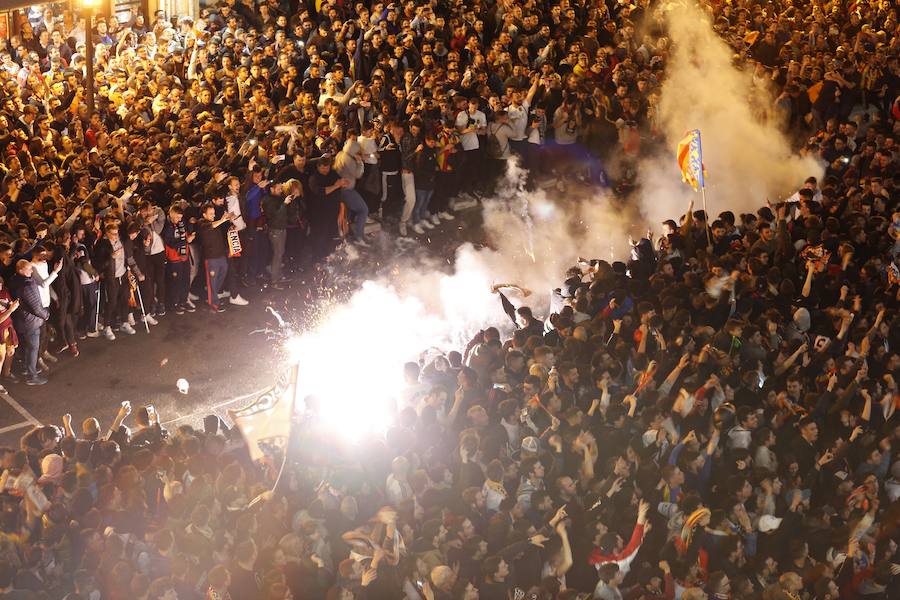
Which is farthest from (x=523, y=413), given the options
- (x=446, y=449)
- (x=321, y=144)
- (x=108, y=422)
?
(x=321, y=144)

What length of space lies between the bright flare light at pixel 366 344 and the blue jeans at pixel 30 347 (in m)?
2.81

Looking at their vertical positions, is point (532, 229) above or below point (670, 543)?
below

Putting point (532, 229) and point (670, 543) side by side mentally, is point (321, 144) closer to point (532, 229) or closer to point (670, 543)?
point (532, 229)

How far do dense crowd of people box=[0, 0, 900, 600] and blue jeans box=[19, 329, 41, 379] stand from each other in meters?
0.03

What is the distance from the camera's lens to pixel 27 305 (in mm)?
12164

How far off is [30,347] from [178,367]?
5.26 ft

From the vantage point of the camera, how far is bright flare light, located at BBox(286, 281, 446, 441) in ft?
40.6

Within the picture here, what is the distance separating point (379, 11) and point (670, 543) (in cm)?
1395

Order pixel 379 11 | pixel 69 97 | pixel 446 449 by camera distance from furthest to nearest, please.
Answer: pixel 379 11 → pixel 69 97 → pixel 446 449

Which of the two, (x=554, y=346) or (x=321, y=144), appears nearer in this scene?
(x=554, y=346)

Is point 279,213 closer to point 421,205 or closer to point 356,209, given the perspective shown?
point 356,209

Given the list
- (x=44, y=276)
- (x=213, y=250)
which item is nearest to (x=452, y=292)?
(x=213, y=250)

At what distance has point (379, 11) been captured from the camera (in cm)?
2053

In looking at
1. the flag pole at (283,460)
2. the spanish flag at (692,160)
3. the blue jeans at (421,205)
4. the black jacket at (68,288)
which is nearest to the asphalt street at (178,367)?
the black jacket at (68,288)
